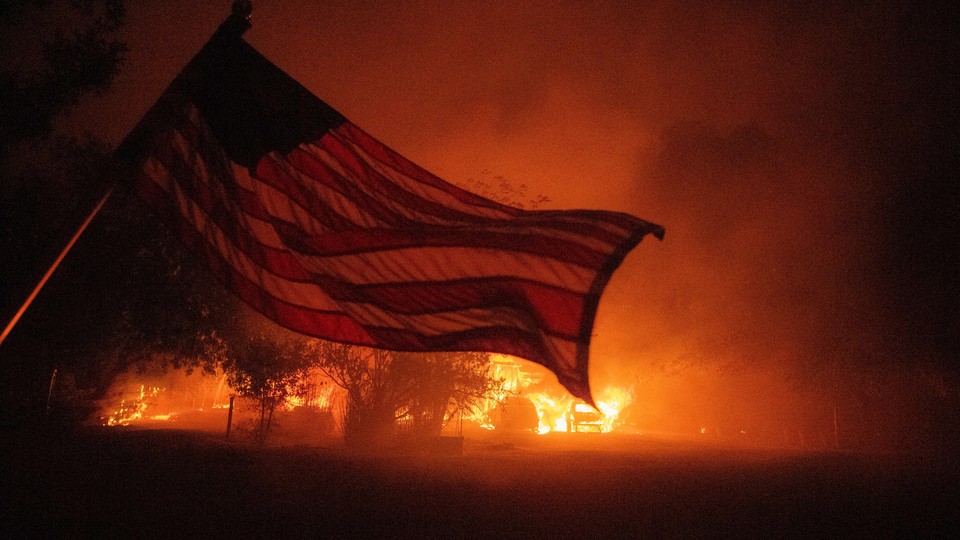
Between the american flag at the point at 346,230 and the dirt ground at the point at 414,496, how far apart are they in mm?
5443

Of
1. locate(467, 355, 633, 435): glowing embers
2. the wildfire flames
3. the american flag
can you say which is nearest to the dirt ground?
the american flag

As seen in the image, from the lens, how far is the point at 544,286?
3350 millimetres

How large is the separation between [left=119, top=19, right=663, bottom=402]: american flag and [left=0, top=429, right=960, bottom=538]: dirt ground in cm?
544

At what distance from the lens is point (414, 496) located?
11.2 m

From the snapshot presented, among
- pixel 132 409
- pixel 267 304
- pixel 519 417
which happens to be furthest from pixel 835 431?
pixel 132 409

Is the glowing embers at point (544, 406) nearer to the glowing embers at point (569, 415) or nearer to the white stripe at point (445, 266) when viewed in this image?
the glowing embers at point (569, 415)

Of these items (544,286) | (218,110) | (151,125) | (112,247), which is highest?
(112,247)

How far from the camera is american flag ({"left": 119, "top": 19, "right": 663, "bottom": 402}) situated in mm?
3311

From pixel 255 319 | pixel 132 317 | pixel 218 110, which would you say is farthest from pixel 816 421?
pixel 218 110

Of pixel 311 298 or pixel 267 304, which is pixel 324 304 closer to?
pixel 311 298

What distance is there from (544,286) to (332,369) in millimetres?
20553

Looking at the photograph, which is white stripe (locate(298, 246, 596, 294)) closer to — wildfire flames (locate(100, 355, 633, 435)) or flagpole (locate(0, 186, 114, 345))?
flagpole (locate(0, 186, 114, 345))

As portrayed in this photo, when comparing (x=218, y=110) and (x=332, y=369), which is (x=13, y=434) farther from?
(x=218, y=110)

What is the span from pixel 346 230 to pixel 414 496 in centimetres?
872
